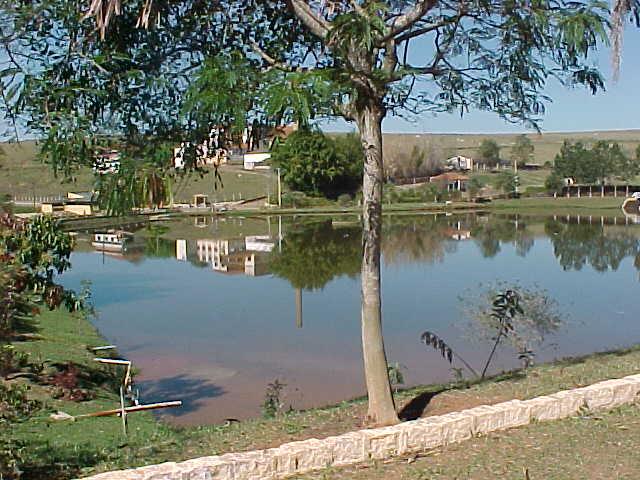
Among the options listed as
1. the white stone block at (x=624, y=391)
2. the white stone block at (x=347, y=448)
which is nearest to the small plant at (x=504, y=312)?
the white stone block at (x=624, y=391)

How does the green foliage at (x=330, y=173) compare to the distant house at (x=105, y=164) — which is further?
the green foliage at (x=330, y=173)

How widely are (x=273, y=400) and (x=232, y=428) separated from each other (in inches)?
87.8

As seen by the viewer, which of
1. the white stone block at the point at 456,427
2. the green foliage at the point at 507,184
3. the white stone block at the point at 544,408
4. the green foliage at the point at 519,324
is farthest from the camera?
the green foliage at the point at 507,184

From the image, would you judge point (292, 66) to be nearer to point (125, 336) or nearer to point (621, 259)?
point (125, 336)

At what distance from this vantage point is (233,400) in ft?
35.1

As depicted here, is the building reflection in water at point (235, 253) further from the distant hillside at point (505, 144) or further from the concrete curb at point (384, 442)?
the distant hillside at point (505, 144)

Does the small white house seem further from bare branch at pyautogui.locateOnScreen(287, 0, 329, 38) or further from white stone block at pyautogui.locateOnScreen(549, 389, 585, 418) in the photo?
white stone block at pyautogui.locateOnScreen(549, 389, 585, 418)

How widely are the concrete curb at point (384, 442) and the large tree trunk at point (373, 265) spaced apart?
83cm

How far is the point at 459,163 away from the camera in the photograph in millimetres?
66750

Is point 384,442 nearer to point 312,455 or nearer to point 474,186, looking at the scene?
point 312,455

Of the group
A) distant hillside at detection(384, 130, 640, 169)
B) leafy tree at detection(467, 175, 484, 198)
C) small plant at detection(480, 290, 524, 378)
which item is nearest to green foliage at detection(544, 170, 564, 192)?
leafy tree at detection(467, 175, 484, 198)

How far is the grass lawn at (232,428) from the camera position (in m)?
6.03

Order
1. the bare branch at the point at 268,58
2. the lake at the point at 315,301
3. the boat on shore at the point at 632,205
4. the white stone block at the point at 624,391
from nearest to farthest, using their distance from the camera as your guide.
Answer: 1. the bare branch at the point at 268,58
2. the white stone block at the point at 624,391
3. the lake at the point at 315,301
4. the boat on shore at the point at 632,205

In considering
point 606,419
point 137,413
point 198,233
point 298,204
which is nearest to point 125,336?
point 137,413
